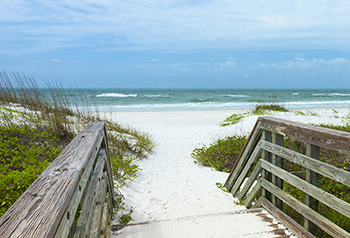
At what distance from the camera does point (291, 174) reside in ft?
9.23

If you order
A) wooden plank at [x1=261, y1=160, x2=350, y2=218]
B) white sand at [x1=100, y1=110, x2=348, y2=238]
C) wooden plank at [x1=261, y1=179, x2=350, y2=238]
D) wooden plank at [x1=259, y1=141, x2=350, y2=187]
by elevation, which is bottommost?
white sand at [x1=100, y1=110, x2=348, y2=238]

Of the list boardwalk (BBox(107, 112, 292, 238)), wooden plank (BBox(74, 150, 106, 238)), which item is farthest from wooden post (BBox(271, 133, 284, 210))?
wooden plank (BBox(74, 150, 106, 238))

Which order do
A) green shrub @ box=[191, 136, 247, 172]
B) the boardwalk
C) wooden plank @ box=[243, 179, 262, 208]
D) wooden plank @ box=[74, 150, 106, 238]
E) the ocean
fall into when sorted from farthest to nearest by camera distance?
the ocean < green shrub @ box=[191, 136, 247, 172] < wooden plank @ box=[243, 179, 262, 208] < the boardwalk < wooden plank @ box=[74, 150, 106, 238]

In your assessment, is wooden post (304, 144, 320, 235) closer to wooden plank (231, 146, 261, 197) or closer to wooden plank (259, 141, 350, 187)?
wooden plank (259, 141, 350, 187)

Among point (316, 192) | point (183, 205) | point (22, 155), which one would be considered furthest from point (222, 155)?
point (22, 155)

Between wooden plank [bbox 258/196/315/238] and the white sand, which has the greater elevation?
wooden plank [bbox 258/196/315/238]

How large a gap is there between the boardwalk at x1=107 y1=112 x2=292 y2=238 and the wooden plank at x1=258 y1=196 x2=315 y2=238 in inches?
3.8

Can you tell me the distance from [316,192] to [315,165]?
26 centimetres

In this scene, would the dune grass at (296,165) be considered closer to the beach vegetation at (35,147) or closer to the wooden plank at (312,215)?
the wooden plank at (312,215)

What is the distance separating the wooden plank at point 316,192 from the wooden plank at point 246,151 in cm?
44

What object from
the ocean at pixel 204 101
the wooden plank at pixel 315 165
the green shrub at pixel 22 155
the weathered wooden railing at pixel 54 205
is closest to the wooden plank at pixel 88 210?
the weathered wooden railing at pixel 54 205

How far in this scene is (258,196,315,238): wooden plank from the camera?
2.66 metres

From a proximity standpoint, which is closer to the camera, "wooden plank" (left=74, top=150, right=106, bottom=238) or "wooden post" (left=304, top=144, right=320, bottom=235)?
"wooden plank" (left=74, top=150, right=106, bottom=238)

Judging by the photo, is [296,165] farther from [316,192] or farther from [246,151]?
[316,192]
